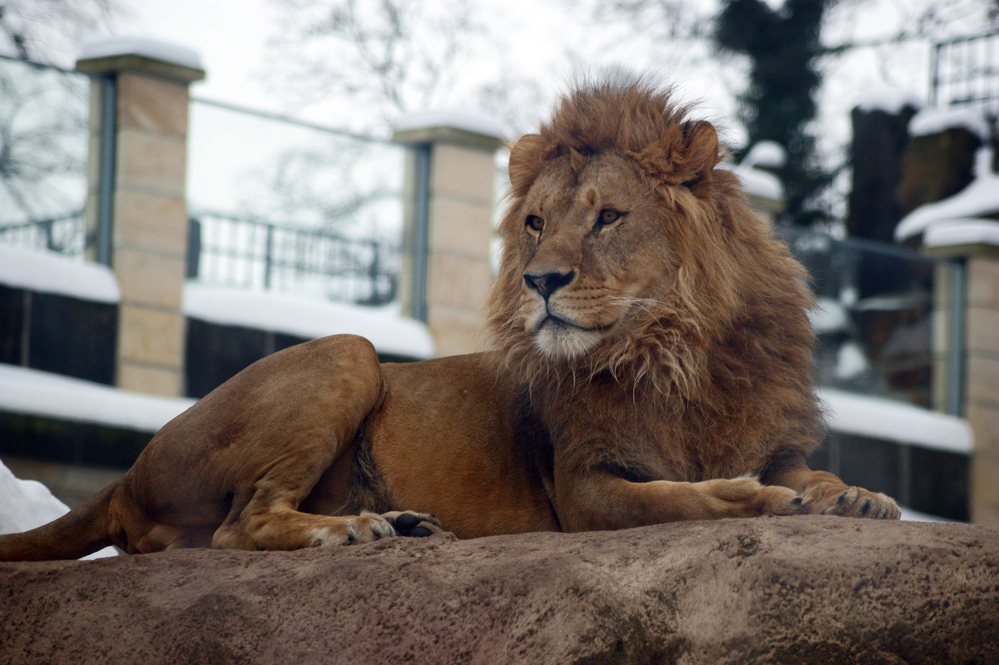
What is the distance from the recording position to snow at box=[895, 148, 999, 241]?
1402cm

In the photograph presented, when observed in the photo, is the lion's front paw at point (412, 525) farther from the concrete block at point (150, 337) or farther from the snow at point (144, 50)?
the snow at point (144, 50)

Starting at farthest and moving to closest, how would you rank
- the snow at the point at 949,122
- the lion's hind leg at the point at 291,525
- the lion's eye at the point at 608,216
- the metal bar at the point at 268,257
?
the snow at the point at 949,122, the metal bar at the point at 268,257, the lion's eye at the point at 608,216, the lion's hind leg at the point at 291,525

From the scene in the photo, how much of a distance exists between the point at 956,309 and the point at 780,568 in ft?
31.7

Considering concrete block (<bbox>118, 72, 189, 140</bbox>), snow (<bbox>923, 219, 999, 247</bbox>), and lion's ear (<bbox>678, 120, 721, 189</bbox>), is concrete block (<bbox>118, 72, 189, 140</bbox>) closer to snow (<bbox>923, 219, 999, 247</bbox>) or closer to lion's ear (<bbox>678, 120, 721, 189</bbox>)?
lion's ear (<bbox>678, 120, 721, 189</bbox>)

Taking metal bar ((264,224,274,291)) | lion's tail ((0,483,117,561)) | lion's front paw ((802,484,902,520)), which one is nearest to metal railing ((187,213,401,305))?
metal bar ((264,224,274,291))

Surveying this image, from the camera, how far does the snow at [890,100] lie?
16203 mm

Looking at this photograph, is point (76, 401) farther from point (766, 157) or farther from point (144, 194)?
point (766, 157)

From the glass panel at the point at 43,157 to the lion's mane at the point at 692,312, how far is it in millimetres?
4951

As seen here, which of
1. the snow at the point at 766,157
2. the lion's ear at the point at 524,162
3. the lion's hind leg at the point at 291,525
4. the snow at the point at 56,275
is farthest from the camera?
the snow at the point at 766,157

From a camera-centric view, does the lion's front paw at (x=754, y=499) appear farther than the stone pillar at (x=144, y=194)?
No

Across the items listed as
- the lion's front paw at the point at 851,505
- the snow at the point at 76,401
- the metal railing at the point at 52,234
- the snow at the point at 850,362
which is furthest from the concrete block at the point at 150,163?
the snow at the point at 850,362

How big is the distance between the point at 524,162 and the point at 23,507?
2.35 m

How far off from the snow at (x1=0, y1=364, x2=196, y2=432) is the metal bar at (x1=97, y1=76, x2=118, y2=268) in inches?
41.2

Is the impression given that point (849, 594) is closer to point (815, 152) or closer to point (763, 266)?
point (763, 266)
